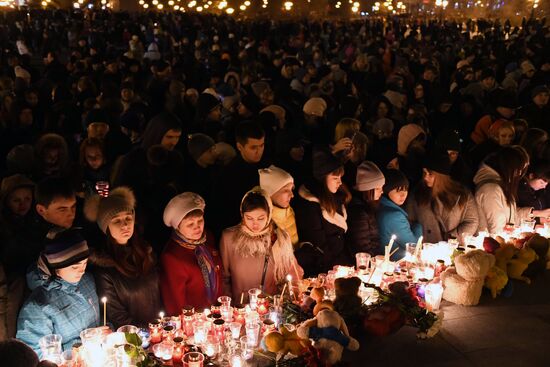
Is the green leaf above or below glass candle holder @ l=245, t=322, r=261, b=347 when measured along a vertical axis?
above

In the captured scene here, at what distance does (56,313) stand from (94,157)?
294cm

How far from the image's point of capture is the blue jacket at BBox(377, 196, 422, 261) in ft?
16.5

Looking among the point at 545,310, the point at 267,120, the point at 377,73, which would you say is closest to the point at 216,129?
the point at 267,120

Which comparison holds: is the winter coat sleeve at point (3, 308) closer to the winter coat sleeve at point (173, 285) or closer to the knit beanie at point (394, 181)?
the winter coat sleeve at point (173, 285)

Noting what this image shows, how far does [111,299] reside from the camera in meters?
3.71

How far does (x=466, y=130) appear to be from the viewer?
902 centimetres

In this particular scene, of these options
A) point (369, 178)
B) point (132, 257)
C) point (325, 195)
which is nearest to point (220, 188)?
point (325, 195)

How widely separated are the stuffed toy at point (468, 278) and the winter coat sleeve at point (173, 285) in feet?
6.20

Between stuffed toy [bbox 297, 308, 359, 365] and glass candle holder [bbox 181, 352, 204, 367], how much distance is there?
55cm

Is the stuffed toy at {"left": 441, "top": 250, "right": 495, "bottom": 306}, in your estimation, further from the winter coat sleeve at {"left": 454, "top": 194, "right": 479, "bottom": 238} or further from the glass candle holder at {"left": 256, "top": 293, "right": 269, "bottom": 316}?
the winter coat sleeve at {"left": 454, "top": 194, "right": 479, "bottom": 238}

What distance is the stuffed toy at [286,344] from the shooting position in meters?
2.89

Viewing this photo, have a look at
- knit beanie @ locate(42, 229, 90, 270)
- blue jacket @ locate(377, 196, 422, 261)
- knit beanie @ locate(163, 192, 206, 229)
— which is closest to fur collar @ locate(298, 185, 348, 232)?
blue jacket @ locate(377, 196, 422, 261)

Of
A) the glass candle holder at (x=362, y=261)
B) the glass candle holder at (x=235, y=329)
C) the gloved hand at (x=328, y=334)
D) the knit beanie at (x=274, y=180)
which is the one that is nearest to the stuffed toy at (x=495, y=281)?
the glass candle holder at (x=362, y=261)

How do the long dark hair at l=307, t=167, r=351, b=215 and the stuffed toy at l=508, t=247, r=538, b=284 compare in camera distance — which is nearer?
the stuffed toy at l=508, t=247, r=538, b=284
